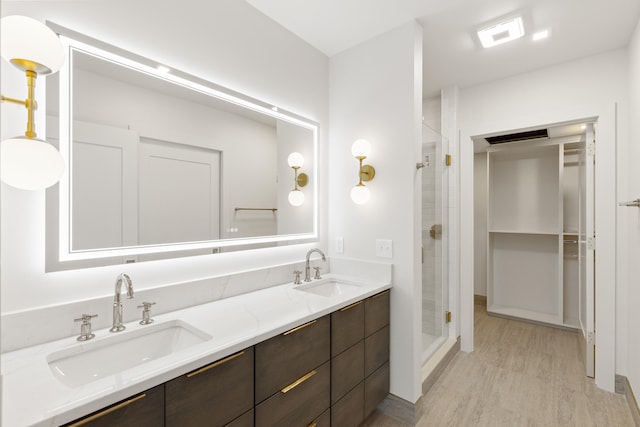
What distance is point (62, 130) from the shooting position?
1.19 metres

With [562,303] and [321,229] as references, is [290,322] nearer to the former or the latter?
[321,229]

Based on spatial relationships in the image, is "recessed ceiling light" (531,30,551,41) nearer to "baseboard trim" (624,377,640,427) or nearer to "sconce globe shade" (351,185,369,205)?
"sconce globe shade" (351,185,369,205)

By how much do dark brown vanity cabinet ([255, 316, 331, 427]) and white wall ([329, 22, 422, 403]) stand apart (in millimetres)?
711

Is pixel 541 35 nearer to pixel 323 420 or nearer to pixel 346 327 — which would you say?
pixel 346 327

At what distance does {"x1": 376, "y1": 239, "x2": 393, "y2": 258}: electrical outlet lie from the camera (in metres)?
2.09

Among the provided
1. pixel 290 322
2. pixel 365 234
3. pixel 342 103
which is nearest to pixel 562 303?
pixel 365 234

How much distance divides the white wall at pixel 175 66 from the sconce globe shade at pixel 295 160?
228mm

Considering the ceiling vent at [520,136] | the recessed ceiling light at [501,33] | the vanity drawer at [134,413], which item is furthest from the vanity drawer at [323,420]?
the ceiling vent at [520,136]

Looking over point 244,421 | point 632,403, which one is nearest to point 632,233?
point 632,403

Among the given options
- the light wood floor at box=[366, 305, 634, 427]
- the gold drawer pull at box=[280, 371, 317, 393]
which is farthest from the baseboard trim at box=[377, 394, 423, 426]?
the gold drawer pull at box=[280, 371, 317, 393]

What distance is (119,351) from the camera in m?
1.15

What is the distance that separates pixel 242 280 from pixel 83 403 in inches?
40.7

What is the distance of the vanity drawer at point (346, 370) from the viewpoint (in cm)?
161

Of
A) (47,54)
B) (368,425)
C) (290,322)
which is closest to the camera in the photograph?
(47,54)
